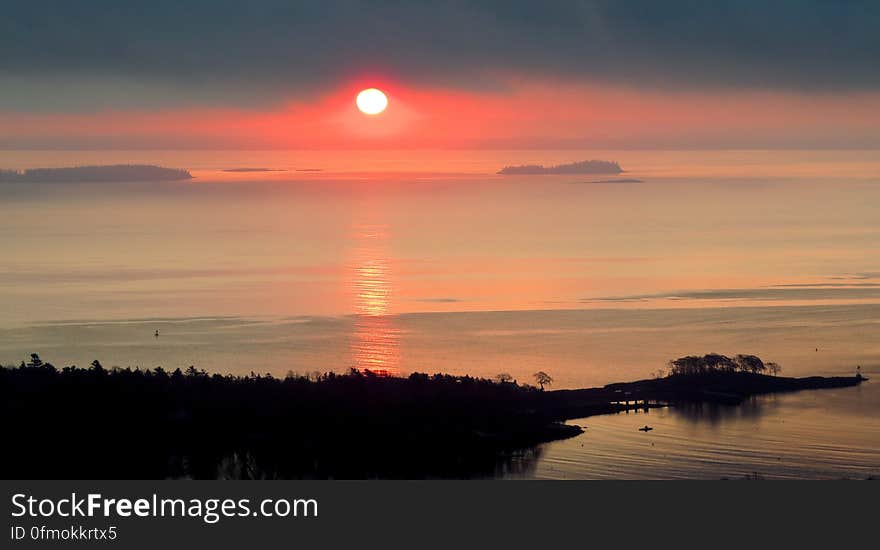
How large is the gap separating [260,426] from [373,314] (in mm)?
17264

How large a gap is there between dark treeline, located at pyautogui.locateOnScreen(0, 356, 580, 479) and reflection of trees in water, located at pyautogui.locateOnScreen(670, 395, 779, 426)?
11.2ft

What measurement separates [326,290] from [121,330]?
10.2 meters

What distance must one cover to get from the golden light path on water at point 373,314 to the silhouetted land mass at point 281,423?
4.18 m

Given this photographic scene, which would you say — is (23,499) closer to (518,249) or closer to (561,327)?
(561,327)

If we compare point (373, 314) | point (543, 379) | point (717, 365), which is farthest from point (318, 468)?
point (373, 314)

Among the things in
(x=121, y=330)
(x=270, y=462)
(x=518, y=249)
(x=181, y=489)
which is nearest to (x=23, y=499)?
(x=181, y=489)

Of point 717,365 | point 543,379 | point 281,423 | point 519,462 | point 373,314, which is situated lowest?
point 519,462

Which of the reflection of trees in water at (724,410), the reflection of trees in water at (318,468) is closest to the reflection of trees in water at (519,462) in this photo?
the reflection of trees in water at (318,468)

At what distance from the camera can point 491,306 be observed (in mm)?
44625

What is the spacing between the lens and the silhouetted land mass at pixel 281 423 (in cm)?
2383

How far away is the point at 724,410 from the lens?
30016 millimetres

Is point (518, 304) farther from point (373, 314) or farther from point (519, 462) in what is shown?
point (519, 462)

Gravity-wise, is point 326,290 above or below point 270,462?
above

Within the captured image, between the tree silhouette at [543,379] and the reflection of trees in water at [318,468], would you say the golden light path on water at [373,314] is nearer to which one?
the tree silhouette at [543,379]
